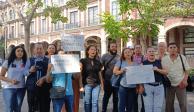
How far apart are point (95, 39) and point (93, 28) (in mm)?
2645

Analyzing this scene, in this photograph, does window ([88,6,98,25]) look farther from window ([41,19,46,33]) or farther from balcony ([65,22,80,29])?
window ([41,19,46,33])

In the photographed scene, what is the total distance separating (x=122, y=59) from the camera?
751 cm

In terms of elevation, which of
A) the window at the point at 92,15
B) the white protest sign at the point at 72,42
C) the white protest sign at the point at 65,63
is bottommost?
the white protest sign at the point at 65,63

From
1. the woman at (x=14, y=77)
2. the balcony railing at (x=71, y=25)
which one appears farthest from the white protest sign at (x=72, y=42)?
the balcony railing at (x=71, y=25)

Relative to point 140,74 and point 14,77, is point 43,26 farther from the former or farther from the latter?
point 140,74

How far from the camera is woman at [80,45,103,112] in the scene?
286 inches

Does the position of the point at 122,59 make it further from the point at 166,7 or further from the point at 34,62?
the point at 166,7

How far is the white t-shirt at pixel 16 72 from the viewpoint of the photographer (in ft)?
23.0

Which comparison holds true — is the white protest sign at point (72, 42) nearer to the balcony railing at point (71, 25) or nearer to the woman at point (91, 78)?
the woman at point (91, 78)

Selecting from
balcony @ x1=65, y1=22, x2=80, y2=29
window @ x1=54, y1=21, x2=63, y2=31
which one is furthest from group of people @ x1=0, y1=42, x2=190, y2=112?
window @ x1=54, y1=21, x2=63, y2=31

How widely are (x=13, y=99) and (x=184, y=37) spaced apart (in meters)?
23.3

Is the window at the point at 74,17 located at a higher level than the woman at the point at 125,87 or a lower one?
higher

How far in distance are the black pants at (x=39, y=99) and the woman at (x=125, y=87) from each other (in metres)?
1.38

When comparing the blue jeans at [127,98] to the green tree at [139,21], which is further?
the green tree at [139,21]
